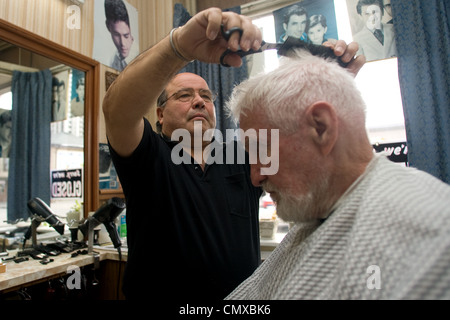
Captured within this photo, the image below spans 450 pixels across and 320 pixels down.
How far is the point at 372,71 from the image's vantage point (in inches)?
88.0

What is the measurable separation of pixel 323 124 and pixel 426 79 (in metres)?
1.80

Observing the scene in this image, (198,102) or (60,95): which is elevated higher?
(60,95)

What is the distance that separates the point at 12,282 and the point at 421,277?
5.02 feet

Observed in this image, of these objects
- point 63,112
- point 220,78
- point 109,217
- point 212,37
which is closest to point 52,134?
point 63,112

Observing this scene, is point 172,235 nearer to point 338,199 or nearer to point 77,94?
point 338,199

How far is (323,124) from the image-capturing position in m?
0.60

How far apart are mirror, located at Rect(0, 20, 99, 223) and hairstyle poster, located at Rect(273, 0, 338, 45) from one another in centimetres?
165

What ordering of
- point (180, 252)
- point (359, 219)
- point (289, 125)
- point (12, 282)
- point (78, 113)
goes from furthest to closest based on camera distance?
point (78, 113)
point (12, 282)
point (180, 252)
point (289, 125)
point (359, 219)

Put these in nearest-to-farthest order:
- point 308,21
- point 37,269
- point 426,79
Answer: point 37,269, point 426,79, point 308,21

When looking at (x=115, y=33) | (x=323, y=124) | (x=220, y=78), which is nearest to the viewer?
(x=323, y=124)

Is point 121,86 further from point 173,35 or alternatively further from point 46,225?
point 46,225

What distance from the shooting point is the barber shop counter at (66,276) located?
1.31 m
